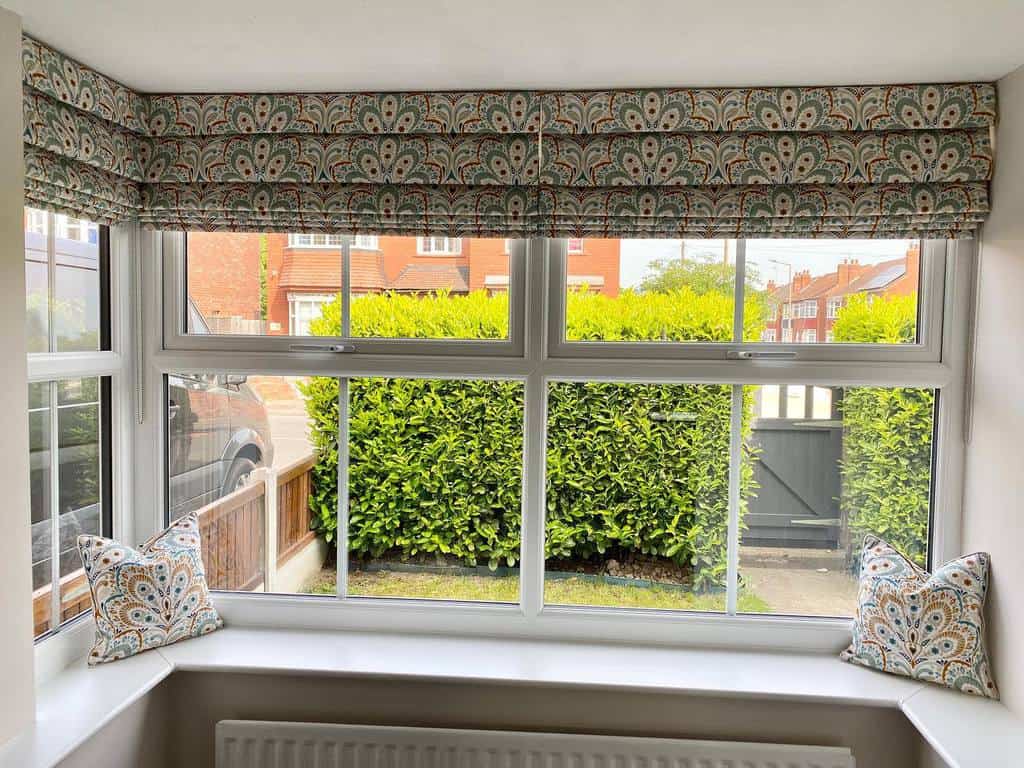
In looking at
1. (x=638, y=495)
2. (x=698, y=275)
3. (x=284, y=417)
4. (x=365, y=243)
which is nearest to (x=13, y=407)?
(x=284, y=417)

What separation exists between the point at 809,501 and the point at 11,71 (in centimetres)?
249

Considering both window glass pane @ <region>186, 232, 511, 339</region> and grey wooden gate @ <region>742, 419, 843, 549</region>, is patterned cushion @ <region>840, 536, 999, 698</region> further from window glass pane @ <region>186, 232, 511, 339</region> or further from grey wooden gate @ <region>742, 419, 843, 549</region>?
window glass pane @ <region>186, 232, 511, 339</region>

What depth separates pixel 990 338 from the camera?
6.90ft

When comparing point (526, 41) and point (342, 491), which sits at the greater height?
point (526, 41)

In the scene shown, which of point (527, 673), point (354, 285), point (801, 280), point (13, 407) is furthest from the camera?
point (354, 285)

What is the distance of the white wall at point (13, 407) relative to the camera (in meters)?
1.67

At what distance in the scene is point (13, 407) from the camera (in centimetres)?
170

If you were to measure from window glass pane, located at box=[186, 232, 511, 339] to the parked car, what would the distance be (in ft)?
0.50

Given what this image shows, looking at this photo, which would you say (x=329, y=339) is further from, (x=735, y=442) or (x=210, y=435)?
(x=735, y=442)

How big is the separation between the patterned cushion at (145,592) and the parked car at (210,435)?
21 cm

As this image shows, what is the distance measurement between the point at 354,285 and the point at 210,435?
2.38 feet

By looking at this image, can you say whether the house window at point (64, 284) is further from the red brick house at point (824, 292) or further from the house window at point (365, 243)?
the red brick house at point (824, 292)

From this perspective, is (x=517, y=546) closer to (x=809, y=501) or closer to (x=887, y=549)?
(x=809, y=501)

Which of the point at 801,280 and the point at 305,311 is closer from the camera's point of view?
the point at 801,280
